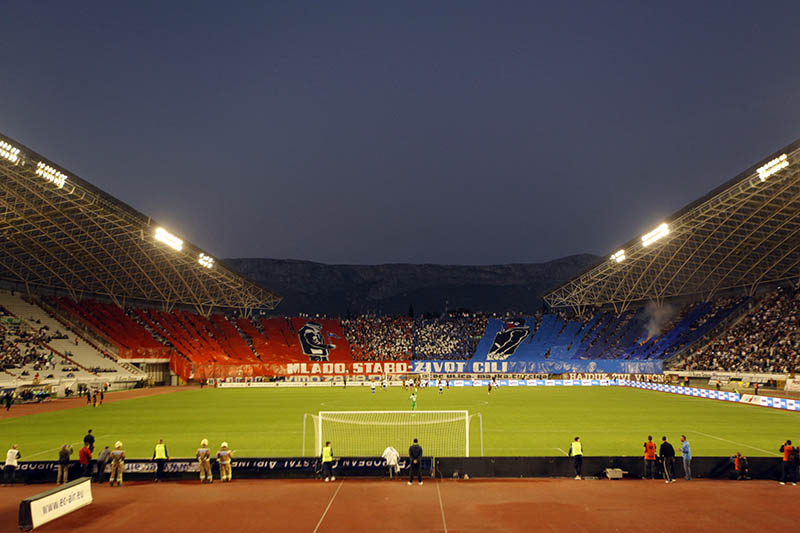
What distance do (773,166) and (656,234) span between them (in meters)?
16.4

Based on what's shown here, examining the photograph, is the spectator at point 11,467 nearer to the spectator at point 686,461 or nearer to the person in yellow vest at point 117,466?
the person in yellow vest at point 117,466

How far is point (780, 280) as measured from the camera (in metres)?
62.3

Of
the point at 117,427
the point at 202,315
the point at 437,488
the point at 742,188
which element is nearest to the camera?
the point at 437,488

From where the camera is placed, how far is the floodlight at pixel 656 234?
50.5m

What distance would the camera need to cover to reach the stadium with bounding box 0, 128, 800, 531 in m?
23.3

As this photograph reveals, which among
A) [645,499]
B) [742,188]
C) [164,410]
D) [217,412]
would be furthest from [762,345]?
[164,410]

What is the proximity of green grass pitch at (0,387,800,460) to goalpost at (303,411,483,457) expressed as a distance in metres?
1.09

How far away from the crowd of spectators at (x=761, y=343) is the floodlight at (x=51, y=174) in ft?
207

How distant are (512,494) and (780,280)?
62420 millimetres

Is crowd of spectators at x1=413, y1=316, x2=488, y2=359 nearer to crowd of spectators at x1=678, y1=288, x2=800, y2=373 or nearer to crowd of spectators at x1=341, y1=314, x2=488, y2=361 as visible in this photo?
crowd of spectators at x1=341, y1=314, x2=488, y2=361

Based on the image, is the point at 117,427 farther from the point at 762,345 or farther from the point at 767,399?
the point at 762,345

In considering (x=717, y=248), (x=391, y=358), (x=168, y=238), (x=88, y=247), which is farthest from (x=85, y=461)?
(x=391, y=358)

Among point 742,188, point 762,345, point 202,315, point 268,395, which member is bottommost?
point 268,395

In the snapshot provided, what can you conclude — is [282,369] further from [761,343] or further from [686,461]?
[686,461]
